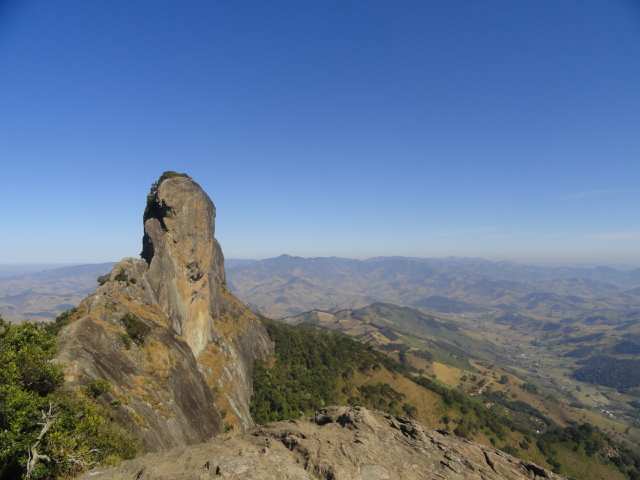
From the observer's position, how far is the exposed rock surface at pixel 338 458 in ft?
43.2

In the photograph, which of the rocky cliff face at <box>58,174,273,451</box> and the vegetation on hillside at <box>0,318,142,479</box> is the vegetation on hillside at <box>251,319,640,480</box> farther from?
the vegetation on hillside at <box>0,318,142,479</box>

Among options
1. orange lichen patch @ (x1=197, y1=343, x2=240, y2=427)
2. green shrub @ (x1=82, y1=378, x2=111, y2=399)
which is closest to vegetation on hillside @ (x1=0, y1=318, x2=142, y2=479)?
green shrub @ (x1=82, y1=378, x2=111, y2=399)

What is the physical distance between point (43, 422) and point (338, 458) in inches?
588

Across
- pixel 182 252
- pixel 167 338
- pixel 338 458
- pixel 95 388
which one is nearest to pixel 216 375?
pixel 167 338

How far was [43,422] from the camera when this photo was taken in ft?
47.2

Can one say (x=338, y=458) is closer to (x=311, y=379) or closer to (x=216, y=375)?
(x=216, y=375)

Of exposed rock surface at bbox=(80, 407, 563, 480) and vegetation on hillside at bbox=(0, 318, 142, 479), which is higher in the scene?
vegetation on hillside at bbox=(0, 318, 142, 479)

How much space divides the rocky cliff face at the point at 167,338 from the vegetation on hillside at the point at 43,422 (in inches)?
167

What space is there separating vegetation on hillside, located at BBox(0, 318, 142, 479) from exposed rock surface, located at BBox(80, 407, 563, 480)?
1696mm

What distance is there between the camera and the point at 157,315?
41.9 m

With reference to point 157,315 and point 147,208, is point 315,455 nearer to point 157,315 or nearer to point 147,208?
point 157,315

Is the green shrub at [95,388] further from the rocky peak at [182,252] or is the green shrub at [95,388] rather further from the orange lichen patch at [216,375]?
the orange lichen patch at [216,375]

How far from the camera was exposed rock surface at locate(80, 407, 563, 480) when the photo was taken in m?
13.2

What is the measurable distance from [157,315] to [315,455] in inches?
1419
